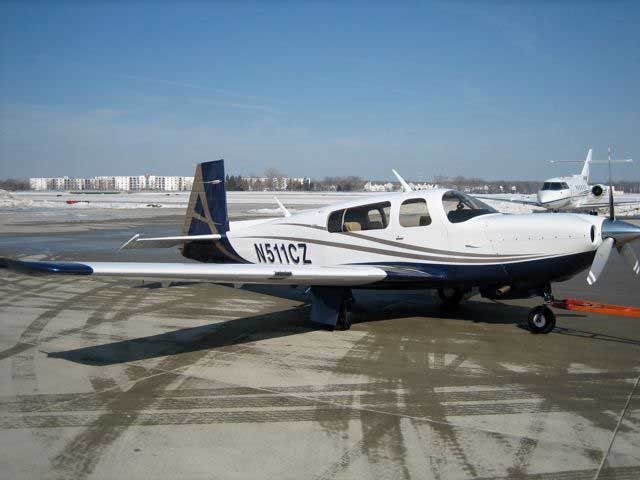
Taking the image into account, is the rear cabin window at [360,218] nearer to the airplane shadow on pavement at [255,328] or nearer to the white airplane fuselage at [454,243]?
the white airplane fuselage at [454,243]

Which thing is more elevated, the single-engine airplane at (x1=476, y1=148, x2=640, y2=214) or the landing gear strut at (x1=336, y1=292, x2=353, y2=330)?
the single-engine airplane at (x1=476, y1=148, x2=640, y2=214)

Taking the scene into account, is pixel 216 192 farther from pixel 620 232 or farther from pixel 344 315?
pixel 620 232

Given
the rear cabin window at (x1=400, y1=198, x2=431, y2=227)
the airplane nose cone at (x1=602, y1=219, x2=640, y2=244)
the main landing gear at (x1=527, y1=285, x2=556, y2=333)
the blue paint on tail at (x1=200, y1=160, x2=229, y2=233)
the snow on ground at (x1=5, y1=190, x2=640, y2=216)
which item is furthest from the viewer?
the snow on ground at (x1=5, y1=190, x2=640, y2=216)

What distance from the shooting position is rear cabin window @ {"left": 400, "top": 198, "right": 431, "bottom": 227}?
820 centimetres

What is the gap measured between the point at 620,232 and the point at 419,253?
2636 mm

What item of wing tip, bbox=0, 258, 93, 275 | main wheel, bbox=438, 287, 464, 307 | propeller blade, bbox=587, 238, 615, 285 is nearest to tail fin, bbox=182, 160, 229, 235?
main wheel, bbox=438, 287, 464, 307

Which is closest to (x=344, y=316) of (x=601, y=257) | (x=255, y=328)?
(x=255, y=328)

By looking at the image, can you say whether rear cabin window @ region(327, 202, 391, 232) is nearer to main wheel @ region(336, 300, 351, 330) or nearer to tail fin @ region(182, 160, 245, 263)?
main wheel @ region(336, 300, 351, 330)

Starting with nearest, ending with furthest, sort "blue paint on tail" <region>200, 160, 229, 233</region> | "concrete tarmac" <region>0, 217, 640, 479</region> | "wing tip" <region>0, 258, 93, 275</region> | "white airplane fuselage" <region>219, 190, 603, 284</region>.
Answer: "concrete tarmac" <region>0, 217, 640, 479</region> → "wing tip" <region>0, 258, 93, 275</region> → "white airplane fuselage" <region>219, 190, 603, 284</region> → "blue paint on tail" <region>200, 160, 229, 233</region>

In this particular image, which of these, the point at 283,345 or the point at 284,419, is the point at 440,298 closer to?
the point at 283,345

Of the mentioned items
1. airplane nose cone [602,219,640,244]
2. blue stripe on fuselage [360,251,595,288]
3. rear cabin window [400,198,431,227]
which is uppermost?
rear cabin window [400,198,431,227]

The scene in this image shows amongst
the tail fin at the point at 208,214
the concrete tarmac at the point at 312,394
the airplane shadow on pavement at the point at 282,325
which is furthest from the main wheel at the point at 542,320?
the tail fin at the point at 208,214

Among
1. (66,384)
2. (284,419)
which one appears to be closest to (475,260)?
(284,419)

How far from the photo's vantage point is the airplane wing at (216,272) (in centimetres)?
557
